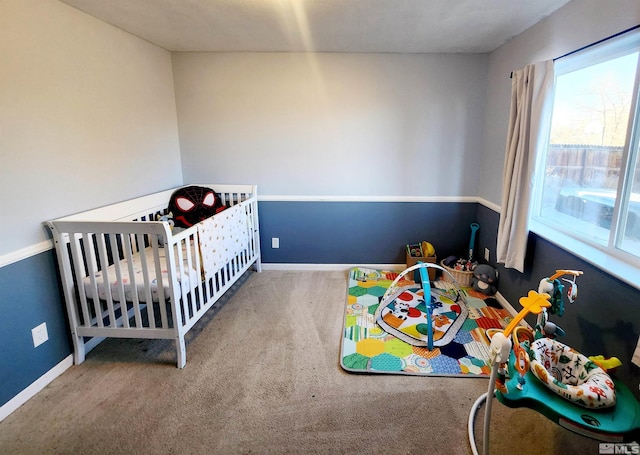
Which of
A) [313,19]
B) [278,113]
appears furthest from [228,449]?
[278,113]

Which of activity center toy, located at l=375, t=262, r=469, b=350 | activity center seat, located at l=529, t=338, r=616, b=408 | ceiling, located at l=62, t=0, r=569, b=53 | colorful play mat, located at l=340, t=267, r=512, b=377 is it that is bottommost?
colorful play mat, located at l=340, t=267, r=512, b=377

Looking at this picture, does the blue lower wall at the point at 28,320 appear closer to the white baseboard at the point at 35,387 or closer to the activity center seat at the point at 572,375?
the white baseboard at the point at 35,387

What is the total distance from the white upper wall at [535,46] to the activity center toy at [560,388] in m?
1.40

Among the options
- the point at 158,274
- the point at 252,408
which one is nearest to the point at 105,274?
the point at 158,274

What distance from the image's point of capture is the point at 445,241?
3672mm

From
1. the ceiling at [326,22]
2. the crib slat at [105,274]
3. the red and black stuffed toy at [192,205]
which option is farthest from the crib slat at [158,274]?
the ceiling at [326,22]

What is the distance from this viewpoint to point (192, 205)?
10.7 ft

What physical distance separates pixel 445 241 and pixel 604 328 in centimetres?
195

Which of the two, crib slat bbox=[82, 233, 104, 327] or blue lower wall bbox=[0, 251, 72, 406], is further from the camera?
crib slat bbox=[82, 233, 104, 327]

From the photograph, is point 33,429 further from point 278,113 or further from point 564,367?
point 278,113

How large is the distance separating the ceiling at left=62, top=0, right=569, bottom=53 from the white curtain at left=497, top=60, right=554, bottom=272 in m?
0.42

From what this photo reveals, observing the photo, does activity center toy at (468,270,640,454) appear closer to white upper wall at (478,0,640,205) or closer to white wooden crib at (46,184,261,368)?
white upper wall at (478,0,640,205)

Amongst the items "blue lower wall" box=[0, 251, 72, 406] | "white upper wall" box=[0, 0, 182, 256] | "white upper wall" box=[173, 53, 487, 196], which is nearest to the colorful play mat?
"white upper wall" box=[173, 53, 487, 196]

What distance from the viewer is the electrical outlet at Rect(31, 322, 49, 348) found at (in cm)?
198
